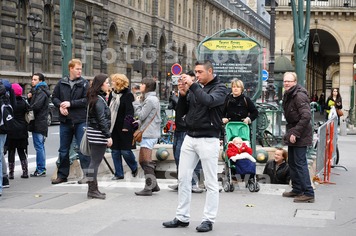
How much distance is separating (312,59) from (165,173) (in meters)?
43.6

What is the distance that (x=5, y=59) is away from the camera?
38781 millimetres

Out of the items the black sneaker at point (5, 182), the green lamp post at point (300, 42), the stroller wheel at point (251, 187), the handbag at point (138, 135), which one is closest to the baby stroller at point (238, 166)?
the stroller wheel at point (251, 187)

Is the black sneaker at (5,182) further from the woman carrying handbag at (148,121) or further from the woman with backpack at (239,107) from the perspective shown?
the woman with backpack at (239,107)

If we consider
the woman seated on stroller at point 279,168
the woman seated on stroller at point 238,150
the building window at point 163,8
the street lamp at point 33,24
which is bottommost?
the woman seated on stroller at point 279,168

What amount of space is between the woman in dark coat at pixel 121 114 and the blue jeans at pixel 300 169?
→ 283 cm

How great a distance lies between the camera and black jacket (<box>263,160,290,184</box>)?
1291 cm

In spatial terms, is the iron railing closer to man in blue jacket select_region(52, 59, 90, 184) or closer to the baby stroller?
the baby stroller

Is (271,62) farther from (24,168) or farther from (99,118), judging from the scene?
(99,118)

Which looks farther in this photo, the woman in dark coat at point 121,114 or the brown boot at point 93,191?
the woman in dark coat at point 121,114

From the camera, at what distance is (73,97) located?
1247 cm

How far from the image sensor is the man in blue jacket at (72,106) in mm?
12305

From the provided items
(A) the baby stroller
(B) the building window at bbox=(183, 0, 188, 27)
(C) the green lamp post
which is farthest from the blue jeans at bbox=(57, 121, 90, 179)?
(B) the building window at bbox=(183, 0, 188, 27)

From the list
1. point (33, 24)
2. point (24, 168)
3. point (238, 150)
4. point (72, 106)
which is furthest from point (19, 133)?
point (33, 24)

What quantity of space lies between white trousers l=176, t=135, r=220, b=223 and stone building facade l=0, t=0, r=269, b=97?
18.6ft
